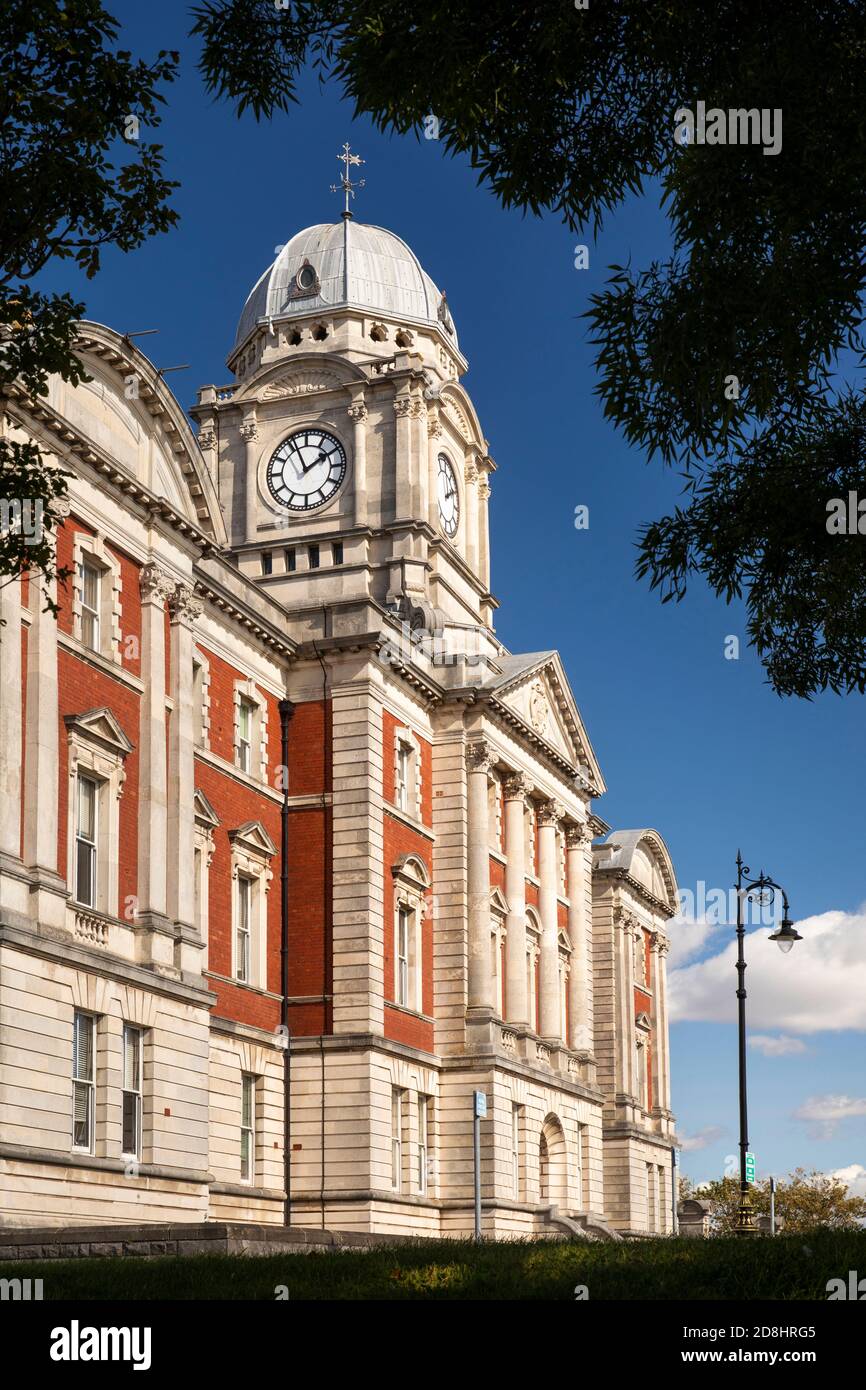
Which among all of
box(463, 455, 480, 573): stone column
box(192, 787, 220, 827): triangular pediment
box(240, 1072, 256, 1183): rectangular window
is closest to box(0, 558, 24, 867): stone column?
box(192, 787, 220, 827): triangular pediment

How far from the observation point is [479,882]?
172ft

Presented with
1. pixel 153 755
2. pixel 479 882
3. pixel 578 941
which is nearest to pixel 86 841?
pixel 153 755

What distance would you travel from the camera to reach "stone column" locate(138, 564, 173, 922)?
121 feet

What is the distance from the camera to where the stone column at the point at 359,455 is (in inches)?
2522

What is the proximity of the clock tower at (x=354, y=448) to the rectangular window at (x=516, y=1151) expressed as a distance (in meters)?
15.3

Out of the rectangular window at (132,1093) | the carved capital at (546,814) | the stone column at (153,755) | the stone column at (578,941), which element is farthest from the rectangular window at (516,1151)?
the rectangular window at (132,1093)

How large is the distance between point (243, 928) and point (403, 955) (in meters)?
6.80

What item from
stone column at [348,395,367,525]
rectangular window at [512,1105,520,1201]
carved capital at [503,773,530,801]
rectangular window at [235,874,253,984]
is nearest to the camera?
rectangular window at [235,874,253,984]

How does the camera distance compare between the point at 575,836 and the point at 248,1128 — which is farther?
the point at 575,836

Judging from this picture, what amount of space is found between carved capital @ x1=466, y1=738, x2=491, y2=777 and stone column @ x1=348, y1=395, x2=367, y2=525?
13.1 m

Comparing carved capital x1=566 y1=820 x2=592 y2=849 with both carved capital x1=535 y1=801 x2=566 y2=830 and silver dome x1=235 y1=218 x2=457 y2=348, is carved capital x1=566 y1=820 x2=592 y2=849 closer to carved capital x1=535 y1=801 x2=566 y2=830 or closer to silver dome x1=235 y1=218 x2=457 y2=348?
carved capital x1=535 y1=801 x2=566 y2=830

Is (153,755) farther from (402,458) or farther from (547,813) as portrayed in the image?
(402,458)
